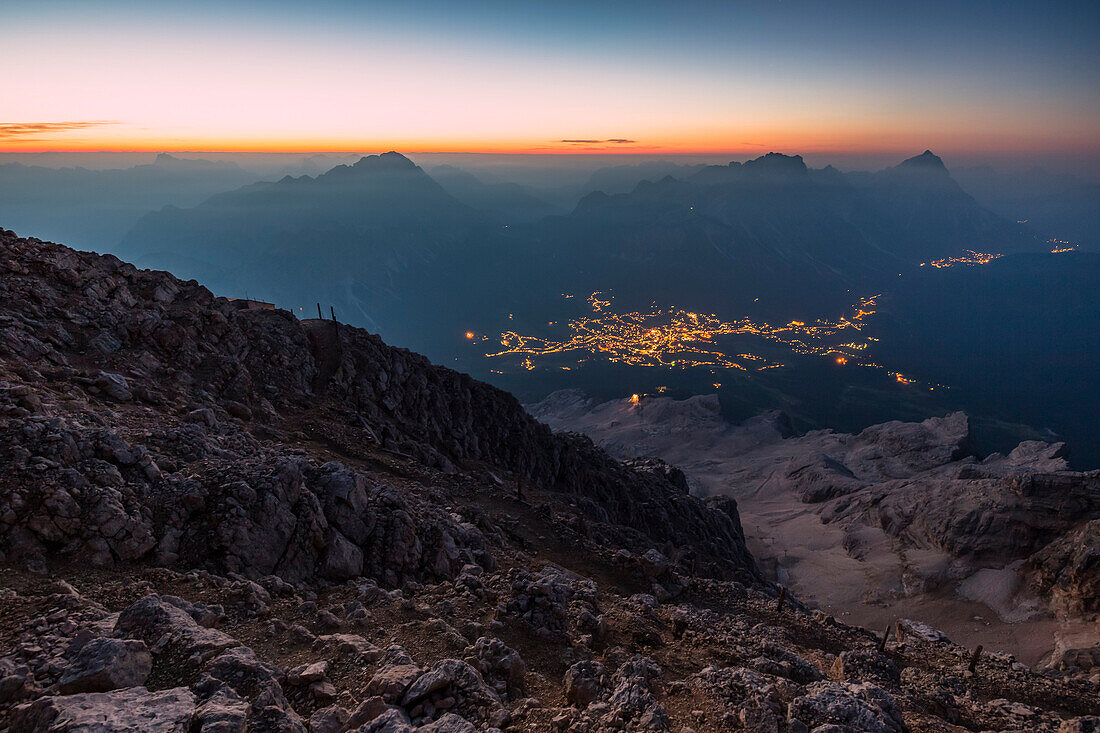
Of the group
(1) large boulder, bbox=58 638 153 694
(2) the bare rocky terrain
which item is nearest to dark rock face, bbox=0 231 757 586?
(1) large boulder, bbox=58 638 153 694

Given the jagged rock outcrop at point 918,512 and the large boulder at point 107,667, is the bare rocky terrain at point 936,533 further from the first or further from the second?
the large boulder at point 107,667

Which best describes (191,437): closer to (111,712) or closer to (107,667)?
(107,667)

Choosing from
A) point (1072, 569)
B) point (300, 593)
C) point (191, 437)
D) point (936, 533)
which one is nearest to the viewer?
point (300, 593)

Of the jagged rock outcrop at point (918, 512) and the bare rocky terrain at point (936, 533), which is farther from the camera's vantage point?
the jagged rock outcrop at point (918, 512)

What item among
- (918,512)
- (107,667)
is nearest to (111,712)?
(107,667)

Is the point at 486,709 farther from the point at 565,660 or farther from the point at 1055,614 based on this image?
the point at 1055,614

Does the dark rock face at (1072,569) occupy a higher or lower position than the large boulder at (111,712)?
lower

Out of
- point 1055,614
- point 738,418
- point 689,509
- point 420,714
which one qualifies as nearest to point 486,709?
point 420,714

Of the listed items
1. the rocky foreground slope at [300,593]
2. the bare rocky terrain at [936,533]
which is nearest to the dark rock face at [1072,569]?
the bare rocky terrain at [936,533]
